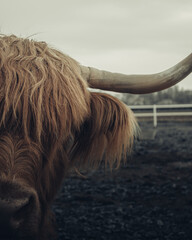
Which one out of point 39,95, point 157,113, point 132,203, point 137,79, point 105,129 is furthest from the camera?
point 157,113

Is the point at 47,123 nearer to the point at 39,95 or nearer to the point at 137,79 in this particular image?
the point at 39,95

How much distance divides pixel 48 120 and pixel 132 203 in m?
4.42

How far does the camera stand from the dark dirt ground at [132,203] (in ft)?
19.6

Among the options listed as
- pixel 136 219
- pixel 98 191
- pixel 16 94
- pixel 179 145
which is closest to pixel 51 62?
pixel 16 94

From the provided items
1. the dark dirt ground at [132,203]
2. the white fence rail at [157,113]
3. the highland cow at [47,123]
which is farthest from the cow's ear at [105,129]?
the white fence rail at [157,113]

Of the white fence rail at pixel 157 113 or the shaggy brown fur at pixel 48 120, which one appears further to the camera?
the white fence rail at pixel 157 113

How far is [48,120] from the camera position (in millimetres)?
3154

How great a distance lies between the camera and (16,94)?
10.1ft

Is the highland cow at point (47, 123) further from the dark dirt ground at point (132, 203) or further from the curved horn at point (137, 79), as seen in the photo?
the dark dirt ground at point (132, 203)

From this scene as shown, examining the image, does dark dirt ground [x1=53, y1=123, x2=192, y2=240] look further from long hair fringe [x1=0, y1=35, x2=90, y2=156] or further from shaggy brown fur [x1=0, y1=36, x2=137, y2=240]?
long hair fringe [x1=0, y1=35, x2=90, y2=156]

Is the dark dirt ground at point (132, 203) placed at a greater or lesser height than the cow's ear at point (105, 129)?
lesser

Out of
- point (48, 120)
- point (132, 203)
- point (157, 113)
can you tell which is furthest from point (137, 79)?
point (157, 113)

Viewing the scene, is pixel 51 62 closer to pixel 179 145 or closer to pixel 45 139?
pixel 45 139

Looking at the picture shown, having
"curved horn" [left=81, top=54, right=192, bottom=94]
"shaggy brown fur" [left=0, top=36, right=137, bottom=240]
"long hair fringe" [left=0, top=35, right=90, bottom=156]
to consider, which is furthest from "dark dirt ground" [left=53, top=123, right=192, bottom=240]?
"long hair fringe" [left=0, top=35, right=90, bottom=156]
